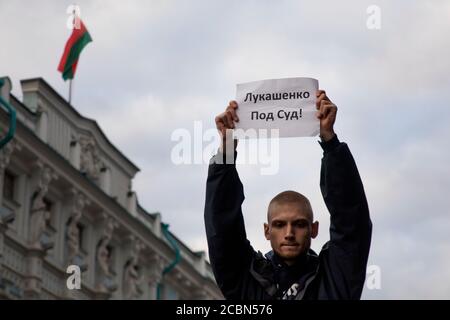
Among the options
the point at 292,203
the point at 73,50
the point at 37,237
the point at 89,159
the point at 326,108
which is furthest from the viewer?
the point at 89,159

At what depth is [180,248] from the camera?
37812mm

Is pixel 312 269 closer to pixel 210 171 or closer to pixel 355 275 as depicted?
pixel 355 275

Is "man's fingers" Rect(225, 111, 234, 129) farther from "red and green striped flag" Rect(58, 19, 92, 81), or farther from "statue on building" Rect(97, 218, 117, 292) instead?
"statue on building" Rect(97, 218, 117, 292)

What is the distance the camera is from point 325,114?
4.76 m

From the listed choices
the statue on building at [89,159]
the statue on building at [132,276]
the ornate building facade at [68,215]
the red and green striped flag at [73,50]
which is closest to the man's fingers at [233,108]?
the ornate building facade at [68,215]

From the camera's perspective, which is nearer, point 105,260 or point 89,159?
point 89,159

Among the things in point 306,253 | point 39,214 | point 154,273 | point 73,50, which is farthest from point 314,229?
point 154,273

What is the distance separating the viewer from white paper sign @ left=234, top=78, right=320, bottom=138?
4.80m

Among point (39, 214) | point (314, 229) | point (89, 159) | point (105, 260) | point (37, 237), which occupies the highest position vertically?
point (89, 159)

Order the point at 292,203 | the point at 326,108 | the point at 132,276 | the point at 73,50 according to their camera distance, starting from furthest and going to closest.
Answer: the point at 132,276 < the point at 73,50 < the point at 292,203 < the point at 326,108

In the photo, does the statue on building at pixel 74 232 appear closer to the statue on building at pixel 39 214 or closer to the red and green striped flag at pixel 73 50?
the statue on building at pixel 39 214

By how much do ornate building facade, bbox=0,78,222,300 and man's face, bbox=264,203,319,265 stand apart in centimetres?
2114

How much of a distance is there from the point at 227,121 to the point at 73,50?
86.7 ft

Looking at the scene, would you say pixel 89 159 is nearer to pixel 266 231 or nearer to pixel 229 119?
pixel 266 231
